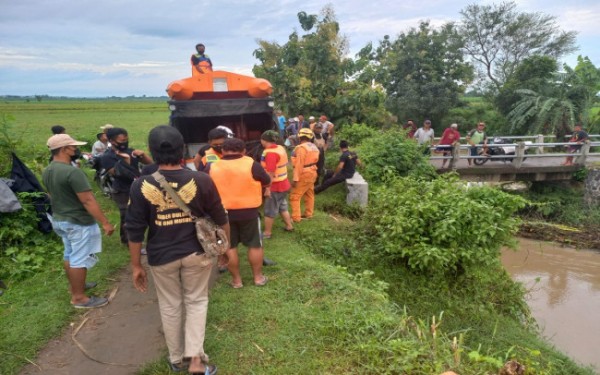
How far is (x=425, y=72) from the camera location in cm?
2109

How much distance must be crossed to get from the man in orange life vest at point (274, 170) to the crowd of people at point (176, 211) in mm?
14

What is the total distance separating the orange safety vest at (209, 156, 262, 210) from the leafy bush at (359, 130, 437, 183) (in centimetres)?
521

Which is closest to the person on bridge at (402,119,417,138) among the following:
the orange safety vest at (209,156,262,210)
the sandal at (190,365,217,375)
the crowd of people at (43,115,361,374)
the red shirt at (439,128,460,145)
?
the red shirt at (439,128,460,145)

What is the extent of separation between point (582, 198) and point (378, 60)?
15.2 meters

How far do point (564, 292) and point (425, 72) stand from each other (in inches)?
654

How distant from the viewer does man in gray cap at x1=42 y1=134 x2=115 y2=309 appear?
135 inches

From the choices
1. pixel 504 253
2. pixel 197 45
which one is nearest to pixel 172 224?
pixel 197 45

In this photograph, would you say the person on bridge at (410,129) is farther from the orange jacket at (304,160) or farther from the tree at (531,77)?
the tree at (531,77)

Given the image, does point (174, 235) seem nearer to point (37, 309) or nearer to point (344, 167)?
point (37, 309)

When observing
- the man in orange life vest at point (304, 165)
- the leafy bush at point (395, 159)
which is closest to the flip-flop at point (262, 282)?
the man in orange life vest at point (304, 165)

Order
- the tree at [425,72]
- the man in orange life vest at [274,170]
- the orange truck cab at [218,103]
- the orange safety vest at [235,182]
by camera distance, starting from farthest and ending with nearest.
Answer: the tree at [425,72] < the orange truck cab at [218,103] < the man in orange life vest at [274,170] < the orange safety vest at [235,182]

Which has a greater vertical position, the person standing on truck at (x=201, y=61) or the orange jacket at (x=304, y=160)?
the person standing on truck at (x=201, y=61)

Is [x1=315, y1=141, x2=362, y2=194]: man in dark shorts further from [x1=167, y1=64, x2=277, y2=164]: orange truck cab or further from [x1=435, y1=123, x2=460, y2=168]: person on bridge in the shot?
[x1=435, y1=123, x2=460, y2=168]: person on bridge

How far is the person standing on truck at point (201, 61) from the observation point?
8086 mm
